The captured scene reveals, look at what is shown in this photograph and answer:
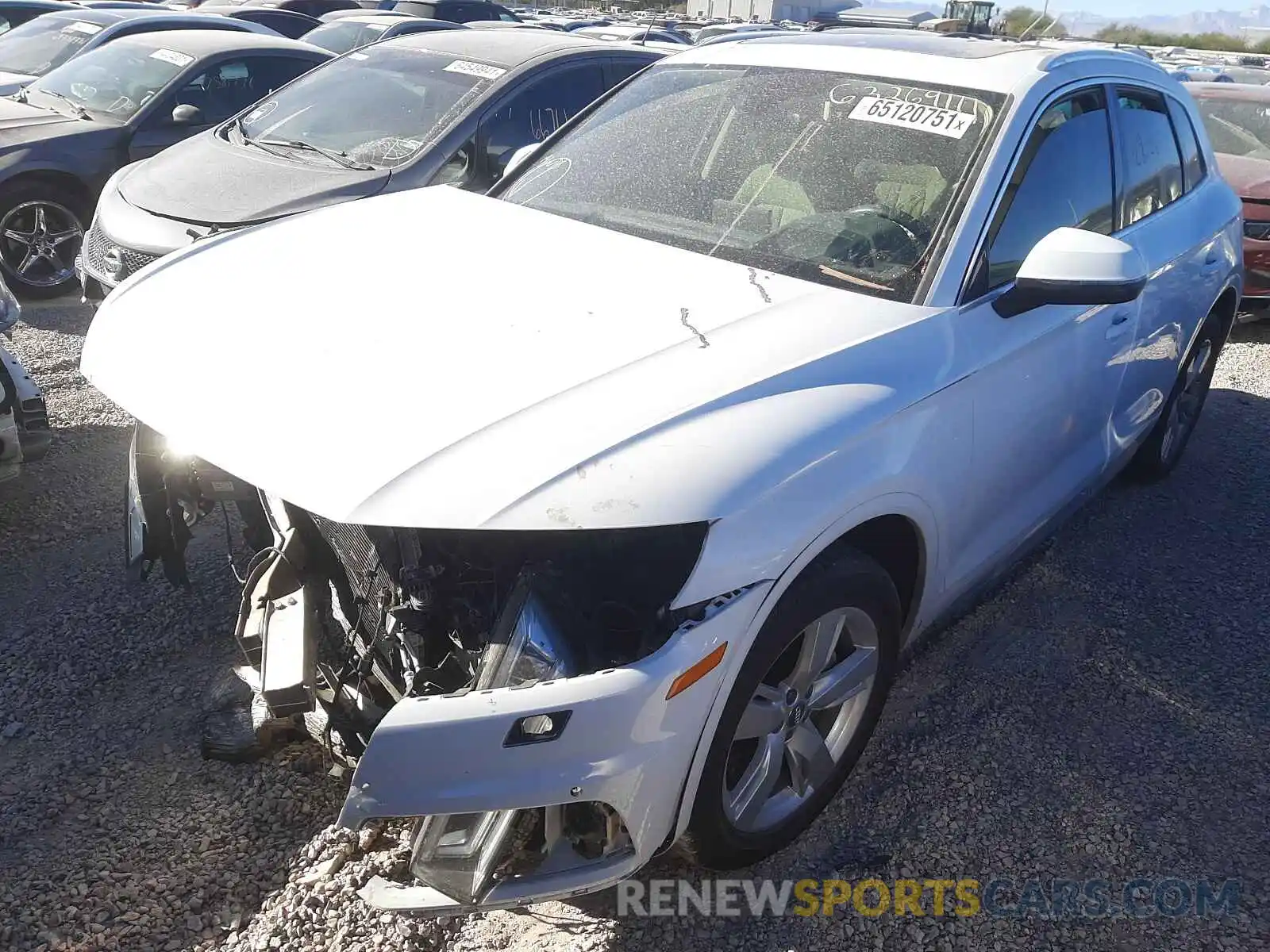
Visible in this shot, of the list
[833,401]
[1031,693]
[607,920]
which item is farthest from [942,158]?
[607,920]

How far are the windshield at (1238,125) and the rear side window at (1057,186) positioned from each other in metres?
5.65

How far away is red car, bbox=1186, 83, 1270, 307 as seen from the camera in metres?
7.08

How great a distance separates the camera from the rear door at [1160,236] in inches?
141

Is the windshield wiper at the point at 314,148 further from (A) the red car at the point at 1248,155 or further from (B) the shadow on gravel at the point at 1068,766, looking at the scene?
(A) the red car at the point at 1248,155

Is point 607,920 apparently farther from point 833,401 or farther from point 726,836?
point 833,401

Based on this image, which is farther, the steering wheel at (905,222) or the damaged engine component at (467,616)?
the steering wheel at (905,222)

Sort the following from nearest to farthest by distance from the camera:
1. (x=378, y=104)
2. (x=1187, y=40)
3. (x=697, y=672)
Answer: (x=697, y=672) → (x=378, y=104) → (x=1187, y=40)

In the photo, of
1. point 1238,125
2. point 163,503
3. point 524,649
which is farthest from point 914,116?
point 1238,125

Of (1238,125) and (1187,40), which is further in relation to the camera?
(1187,40)

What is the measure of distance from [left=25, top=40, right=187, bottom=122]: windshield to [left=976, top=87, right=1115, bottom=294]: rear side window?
6.12 meters

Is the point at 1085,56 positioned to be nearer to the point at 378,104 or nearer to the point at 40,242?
the point at 378,104

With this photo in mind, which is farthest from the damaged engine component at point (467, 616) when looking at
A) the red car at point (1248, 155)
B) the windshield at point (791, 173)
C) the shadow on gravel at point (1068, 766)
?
the red car at point (1248, 155)

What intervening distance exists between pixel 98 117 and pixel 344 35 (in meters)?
4.71

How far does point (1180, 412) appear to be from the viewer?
480 centimetres
